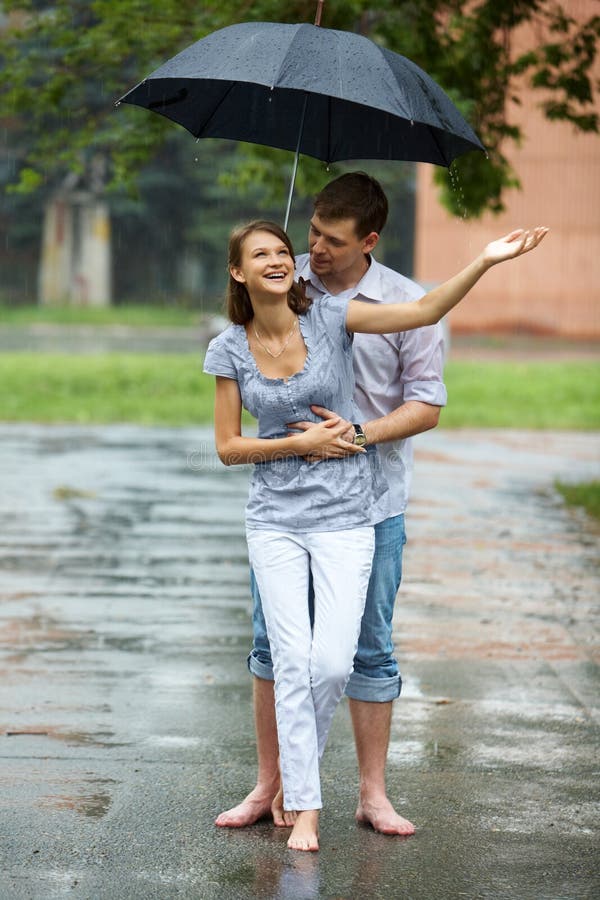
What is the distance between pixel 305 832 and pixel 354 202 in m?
1.85

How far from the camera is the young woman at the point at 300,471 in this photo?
4457 mm

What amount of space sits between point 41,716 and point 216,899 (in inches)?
78.0

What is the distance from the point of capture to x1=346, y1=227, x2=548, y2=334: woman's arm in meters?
4.39

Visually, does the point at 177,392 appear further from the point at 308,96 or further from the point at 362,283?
the point at 362,283

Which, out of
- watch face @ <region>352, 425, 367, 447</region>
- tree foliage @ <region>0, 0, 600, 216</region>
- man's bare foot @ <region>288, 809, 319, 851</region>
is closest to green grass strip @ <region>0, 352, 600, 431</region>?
tree foliage @ <region>0, 0, 600, 216</region>

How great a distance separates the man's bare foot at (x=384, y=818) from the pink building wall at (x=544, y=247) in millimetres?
33809

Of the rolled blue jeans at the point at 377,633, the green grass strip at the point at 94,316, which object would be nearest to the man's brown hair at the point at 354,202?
the rolled blue jeans at the point at 377,633

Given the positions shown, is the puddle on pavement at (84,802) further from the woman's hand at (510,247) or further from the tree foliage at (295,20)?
the tree foliage at (295,20)

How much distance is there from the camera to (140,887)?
4.12 m

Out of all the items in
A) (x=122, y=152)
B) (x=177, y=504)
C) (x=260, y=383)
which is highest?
(x=122, y=152)

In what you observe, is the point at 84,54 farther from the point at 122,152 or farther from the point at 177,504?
the point at 177,504

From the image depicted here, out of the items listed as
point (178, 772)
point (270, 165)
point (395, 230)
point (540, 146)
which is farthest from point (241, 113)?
point (395, 230)

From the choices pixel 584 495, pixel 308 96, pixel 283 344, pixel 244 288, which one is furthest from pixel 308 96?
pixel 584 495

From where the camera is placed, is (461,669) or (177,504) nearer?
(461,669)
